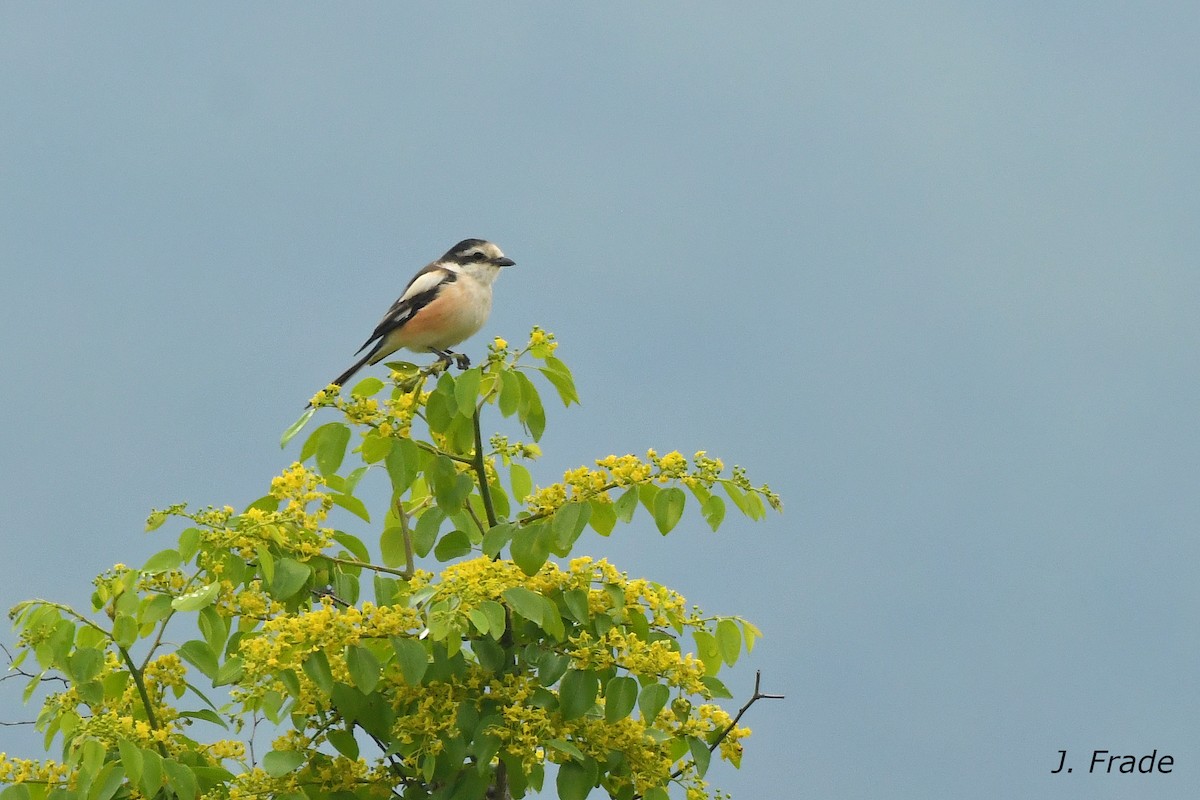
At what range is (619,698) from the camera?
19.1 feet

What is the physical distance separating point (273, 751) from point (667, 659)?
5.79ft

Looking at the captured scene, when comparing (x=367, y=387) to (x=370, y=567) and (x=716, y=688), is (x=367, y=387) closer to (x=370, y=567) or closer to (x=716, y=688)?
(x=370, y=567)

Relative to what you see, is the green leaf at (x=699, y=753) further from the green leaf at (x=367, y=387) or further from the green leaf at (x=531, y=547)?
the green leaf at (x=367, y=387)

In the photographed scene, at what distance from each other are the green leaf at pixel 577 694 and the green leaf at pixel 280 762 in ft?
3.83

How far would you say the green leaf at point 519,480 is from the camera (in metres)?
7.03

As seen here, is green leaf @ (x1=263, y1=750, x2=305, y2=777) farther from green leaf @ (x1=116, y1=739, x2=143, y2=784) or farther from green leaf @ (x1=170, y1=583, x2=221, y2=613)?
green leaf @ (x1=170, y1=583, x2=221, y2=613)

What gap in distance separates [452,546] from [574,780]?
53.6 inches

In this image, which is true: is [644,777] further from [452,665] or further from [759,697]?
[452,665]

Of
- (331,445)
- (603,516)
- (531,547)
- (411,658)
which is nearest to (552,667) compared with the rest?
(531,547)

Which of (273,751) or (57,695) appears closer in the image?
(273,751)

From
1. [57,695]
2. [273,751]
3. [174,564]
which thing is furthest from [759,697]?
[57,695]

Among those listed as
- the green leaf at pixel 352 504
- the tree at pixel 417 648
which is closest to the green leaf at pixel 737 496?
the tree at pixel 417 648

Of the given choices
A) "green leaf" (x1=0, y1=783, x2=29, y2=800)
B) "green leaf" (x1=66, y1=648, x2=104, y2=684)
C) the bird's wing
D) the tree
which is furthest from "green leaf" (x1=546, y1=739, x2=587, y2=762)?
the bird's wing

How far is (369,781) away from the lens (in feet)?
20.1
